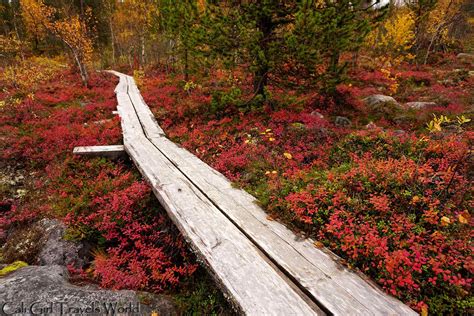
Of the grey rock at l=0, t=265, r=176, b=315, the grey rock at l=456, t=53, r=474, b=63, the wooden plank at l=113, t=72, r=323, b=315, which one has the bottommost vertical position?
the grey rock at l=0, t=265, r=176, b=315

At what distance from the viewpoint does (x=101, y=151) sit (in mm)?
7207

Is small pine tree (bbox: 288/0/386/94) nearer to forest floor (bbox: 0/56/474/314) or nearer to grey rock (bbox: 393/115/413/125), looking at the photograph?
forest floor (bbox: 0/56/474/314)

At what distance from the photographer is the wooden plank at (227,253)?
2590mm

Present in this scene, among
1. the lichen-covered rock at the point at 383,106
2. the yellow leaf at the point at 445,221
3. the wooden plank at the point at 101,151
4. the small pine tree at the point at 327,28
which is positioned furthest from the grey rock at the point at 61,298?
the lichen-covered rock at the point at 383,106

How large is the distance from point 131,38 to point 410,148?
3893 centimetres

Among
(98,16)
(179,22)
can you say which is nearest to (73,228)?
(179,22)

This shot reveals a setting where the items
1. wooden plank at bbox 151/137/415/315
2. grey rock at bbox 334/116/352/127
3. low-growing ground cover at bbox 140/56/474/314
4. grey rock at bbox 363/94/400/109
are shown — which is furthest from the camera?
grey rock at bbox 363/94/400/109

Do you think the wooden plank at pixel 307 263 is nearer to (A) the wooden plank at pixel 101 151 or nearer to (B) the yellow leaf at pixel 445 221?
(B) the yellow leaf at pixel 445 221

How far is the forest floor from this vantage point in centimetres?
314

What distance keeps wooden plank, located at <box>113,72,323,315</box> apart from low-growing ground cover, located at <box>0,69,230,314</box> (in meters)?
0.59

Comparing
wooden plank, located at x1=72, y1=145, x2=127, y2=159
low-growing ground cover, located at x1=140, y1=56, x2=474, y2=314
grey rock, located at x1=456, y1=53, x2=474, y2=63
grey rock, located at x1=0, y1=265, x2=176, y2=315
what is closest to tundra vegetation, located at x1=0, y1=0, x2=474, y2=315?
low-growing ground cover, located at x1=140, y1=56, x2=474, y2=314

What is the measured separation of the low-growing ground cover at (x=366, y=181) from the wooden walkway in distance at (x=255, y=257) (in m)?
0.28

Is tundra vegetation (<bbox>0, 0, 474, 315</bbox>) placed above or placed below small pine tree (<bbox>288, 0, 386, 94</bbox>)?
below

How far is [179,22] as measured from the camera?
857 cm
